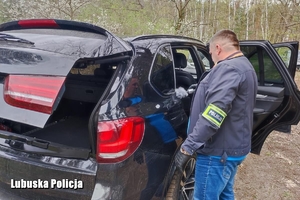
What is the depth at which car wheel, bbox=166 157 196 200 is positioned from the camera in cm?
219

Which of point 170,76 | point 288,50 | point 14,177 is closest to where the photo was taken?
point 14,177

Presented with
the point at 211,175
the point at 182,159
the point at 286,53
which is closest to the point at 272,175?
the point at 286,53

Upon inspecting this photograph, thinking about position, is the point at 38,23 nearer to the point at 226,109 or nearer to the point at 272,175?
the point at 226,109

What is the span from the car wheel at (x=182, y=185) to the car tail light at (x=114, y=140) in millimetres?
787

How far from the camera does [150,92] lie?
1.80 m

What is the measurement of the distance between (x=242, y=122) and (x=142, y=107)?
0.70 meters

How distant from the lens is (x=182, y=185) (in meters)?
2.33

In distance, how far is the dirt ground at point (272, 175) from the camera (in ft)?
9.47

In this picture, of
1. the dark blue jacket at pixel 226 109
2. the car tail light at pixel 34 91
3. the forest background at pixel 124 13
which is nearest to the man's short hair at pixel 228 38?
the dark blue jacket at pixel 226 109

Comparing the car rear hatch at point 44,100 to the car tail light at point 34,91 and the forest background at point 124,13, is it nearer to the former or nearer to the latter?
the car tail light at point 34,91

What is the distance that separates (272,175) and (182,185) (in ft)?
5.49

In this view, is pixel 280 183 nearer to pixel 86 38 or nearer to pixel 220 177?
pixel 220 177

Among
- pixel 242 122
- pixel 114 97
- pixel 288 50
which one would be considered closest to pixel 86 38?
pixel 114 97

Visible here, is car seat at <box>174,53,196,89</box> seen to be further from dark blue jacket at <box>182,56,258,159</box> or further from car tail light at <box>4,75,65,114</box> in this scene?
car tail light at <box>4,75,65,114</box>
